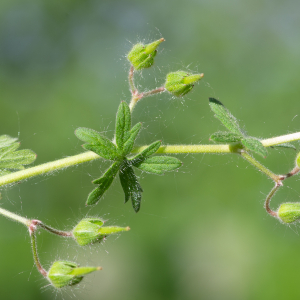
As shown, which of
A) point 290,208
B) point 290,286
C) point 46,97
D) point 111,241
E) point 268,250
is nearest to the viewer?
point 290,208

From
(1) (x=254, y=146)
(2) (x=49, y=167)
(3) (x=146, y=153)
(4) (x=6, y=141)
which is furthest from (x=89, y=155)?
(1) (x=254, y=146)

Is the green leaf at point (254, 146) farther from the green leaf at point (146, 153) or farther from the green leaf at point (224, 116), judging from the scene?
the green leaf at point (146, 153)

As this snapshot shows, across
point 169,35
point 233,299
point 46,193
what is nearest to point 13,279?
point 46,193

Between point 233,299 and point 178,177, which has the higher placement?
point 178,177

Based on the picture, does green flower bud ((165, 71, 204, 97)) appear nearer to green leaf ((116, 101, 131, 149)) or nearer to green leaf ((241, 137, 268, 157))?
green leaf ((116, 101, 131, 149))

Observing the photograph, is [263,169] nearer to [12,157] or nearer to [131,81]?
[131,81]

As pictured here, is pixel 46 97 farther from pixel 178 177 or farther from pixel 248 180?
pixel 248 180

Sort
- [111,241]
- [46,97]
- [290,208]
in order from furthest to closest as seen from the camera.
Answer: [46,97]
[111,241]
[290,208]

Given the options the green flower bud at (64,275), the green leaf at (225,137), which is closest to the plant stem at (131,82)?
the green leaf at (225,137)
